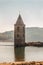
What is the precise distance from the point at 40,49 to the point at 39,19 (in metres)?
0.51

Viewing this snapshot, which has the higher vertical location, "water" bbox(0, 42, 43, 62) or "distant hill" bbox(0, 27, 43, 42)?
"distant hill" bbox(0, 27, 43, 42)

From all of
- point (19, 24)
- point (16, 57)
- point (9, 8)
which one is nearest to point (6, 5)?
point (9, 8)

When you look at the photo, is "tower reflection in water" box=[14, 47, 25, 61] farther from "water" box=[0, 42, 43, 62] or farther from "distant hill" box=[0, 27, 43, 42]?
"distant hill" box=[0, 27, 43, 42]

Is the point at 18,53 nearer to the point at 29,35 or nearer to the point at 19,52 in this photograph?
the point at 19,52

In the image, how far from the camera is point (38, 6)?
11.1 feet

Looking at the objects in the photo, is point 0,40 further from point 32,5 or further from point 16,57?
point 32,5

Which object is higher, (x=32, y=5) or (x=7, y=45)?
(x=32, y=5)

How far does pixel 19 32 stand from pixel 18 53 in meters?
0.36

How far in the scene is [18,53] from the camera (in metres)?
3.36

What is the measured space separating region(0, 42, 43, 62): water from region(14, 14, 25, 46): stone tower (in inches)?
3.9

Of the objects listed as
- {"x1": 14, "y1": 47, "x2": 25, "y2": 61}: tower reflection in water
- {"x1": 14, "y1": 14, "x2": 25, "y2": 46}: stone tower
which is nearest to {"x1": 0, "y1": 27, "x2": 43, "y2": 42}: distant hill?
{"x1": 14, "y1": 14, "x2": 25, "y2": 46}: stone tower

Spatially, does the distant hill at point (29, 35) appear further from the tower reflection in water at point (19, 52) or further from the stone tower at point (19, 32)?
the tower reflection in water at point (19, 52)

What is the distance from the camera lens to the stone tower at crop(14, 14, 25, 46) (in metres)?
3.31

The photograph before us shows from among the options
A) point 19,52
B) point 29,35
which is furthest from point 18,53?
point 29,35
